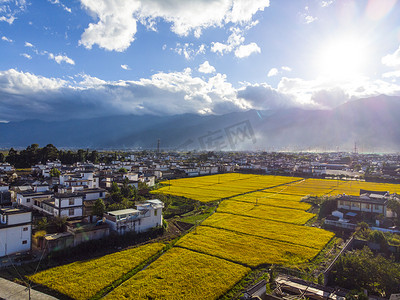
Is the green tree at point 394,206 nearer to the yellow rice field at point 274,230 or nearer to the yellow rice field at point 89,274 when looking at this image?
the yellow rice field at point 274,230

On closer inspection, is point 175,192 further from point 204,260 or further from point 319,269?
point 319,269

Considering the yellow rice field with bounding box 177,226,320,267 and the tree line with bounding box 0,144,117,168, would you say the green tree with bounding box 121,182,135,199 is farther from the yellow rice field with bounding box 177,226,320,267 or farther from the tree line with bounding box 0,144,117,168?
the tree line with bounding box 0,144,117,168

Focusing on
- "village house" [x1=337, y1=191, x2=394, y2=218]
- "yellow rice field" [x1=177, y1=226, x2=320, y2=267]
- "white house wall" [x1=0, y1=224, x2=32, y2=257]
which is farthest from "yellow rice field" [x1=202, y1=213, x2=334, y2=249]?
"white house wall" [x1=0, y1=224, x2=32, y2=257]

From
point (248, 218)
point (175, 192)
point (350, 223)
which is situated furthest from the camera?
point (175, 192)

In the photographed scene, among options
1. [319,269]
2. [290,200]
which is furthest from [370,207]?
[319,269]

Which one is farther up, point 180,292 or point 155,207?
point 155,207

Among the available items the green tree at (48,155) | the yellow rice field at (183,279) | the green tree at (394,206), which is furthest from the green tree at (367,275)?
the green tree at (48,155)

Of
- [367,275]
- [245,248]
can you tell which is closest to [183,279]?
[245,248]
